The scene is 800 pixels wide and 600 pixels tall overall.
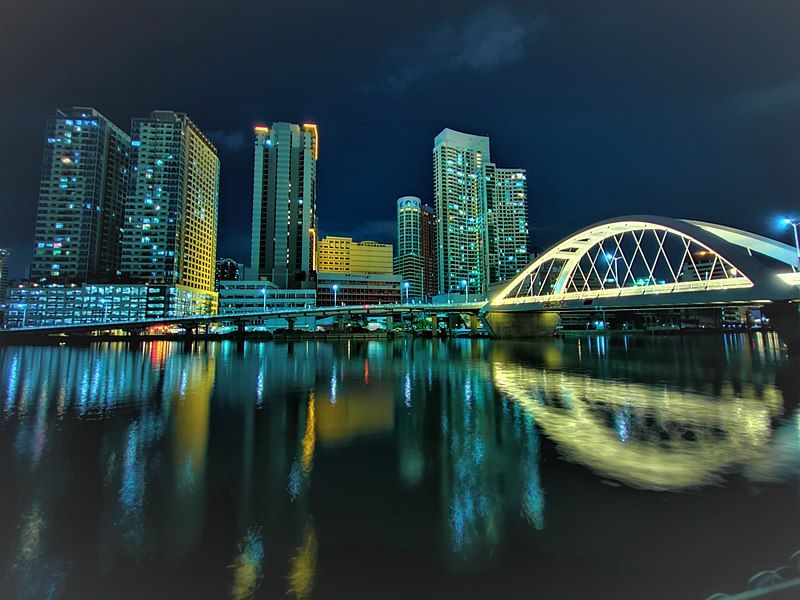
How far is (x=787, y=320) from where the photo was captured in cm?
3584

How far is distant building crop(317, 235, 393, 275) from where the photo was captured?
7195 inches

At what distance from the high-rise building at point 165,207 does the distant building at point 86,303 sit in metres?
8.97

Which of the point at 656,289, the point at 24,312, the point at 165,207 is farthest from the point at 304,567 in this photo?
the point at 165,207

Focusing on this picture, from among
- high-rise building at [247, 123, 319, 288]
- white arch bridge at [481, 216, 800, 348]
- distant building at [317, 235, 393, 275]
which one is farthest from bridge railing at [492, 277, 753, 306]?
distant building at [317, 235, 393, 275]

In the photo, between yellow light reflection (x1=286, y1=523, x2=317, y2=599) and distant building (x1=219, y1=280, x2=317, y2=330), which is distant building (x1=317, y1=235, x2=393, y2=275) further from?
yellow light reflection (x1=286, y1=523, x2=317, y2=599)

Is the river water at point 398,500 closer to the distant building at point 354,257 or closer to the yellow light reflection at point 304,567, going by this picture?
the yellow light reflection at point 304,567

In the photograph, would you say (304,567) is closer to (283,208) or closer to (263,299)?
(263,299)

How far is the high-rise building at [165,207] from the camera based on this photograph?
133250 mm

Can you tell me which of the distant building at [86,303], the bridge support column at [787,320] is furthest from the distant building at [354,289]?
the bridge support column at [787,320]

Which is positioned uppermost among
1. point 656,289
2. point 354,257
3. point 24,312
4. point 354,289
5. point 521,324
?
point 354,257

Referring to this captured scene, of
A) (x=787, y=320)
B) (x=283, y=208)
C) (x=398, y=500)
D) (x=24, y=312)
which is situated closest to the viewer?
(x=398, y=500)

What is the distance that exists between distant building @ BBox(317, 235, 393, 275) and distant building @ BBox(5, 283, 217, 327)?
7536 centimetres

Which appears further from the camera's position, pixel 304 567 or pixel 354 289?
pixel 354 289

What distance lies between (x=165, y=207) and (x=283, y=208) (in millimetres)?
41775
